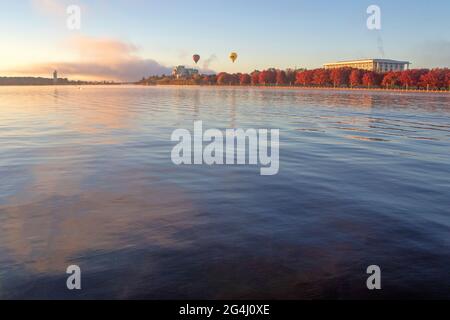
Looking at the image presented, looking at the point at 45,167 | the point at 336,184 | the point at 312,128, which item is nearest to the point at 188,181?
the point at 336,184

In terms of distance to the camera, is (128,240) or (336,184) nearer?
(128,240)

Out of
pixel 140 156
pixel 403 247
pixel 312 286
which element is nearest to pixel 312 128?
pixel 140 156

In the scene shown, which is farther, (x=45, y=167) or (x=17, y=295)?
(x=45, y=167)

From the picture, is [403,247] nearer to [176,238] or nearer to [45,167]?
[176,238]

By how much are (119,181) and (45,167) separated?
4492mm

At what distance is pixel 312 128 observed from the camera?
34.5 m

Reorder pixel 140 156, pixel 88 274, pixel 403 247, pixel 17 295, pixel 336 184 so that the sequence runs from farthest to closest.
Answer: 1. pixel 140 156
2. pixel 336 184
3. pixel 403 247
4. pixel 88 274
5. pixel 17 295

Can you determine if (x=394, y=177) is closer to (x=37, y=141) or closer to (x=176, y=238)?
(x=176, y=238)

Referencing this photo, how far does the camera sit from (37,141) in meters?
25.2
